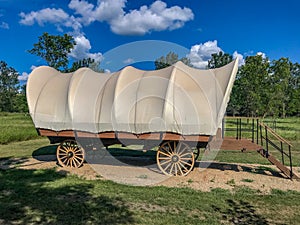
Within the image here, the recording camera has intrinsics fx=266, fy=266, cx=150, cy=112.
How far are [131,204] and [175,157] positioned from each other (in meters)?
2.96

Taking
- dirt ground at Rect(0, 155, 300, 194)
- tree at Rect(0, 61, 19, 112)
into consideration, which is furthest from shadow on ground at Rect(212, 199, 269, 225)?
tree at Rect(0, 61, 19, 112)

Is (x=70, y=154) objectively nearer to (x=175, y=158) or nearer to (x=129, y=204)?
(x=175, y=158)

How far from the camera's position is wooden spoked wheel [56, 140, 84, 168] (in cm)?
982

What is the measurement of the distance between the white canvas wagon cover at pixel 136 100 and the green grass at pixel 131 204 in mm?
1865

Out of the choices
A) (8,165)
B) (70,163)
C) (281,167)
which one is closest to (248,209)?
(281,167)

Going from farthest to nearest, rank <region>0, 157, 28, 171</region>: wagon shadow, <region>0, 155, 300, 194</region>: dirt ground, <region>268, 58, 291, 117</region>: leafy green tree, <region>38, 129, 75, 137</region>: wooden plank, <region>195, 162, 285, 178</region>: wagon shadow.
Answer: <region>268, 58, 291, 117</region>: leafy green tree
<region>0, 157, 28, 171</region>: wagon shadow
<region>195, 162, 285, 178</region>: wagon shadow
<region>38, 129, 75, 137</region>: wooden plank
<region>0, 155, 300, 194</region>: dirt ground

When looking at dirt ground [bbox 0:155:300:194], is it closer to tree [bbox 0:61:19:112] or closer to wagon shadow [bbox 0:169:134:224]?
wagon shadow [bbox 0:169:134:224]

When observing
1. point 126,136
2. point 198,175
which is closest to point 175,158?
point 198,175

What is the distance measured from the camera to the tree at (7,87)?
227 ft

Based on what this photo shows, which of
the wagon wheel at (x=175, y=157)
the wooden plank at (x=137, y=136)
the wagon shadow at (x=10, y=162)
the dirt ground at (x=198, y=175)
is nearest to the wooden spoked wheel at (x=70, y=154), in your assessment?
the dirt ground at (x=198, y=175)

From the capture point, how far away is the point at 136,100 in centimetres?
833

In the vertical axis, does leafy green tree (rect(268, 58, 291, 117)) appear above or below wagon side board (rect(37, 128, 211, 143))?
above

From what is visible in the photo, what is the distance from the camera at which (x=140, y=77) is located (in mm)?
9031

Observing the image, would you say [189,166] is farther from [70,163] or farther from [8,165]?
[8,165]
